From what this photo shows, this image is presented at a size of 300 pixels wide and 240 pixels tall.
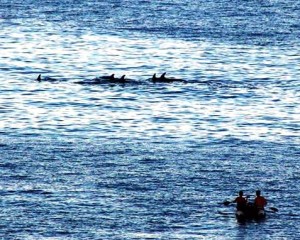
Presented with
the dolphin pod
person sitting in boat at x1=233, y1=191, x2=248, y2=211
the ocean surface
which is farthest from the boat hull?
the dolphin pod

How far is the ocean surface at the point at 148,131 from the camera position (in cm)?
8231

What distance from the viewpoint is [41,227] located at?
79938 mm

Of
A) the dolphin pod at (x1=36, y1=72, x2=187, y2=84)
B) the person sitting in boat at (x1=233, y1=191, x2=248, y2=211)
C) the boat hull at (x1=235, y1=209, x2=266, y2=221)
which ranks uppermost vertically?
the person sitting in boat at (x1=233, y1=191, x2=248, y2=211)

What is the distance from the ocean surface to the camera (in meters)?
82.3

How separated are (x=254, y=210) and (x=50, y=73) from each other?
69.6 m

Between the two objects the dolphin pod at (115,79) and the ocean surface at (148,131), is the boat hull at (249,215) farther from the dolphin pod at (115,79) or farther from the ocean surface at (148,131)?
the dolphin pod at (115,79)

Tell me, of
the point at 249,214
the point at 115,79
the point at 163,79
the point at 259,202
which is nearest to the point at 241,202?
the point at 249,214

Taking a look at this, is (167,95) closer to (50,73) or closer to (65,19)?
Result: (50,73)

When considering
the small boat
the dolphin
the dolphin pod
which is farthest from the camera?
the dolphin pod

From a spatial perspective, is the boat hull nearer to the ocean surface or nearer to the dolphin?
the ocean surface

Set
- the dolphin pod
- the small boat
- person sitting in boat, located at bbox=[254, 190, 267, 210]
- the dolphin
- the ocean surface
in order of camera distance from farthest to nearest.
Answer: the dolphin pod → the dolphin → the ocean surface → the small boat → person sitting in boat, located at bbox=[254, 190, 267, 210]

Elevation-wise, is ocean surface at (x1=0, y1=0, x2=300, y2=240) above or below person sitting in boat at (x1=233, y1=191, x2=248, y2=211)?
below

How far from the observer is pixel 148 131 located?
362 feet

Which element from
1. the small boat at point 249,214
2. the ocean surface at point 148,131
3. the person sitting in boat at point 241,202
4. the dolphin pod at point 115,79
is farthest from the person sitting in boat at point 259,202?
the dolphin pod at point 115,79
